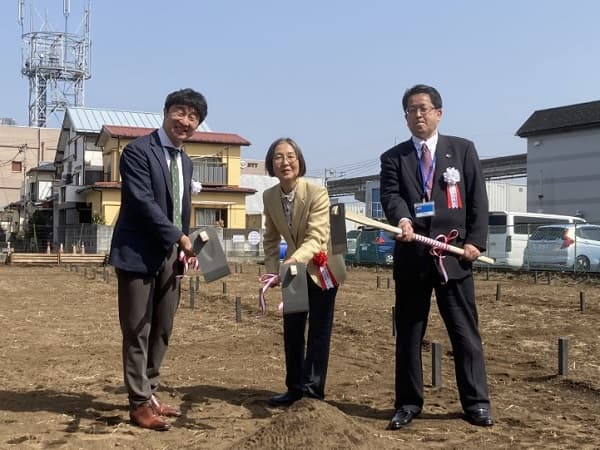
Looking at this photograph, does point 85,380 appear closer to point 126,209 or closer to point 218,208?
point 126,209

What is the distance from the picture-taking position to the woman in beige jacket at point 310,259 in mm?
4684

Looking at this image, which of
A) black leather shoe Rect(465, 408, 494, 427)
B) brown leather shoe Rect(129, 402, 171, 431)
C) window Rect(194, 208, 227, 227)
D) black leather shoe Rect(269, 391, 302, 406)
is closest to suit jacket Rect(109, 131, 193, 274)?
brown leather shoe Rect(129, 402, 171, 431)

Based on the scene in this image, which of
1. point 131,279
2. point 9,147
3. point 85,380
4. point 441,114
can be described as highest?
point 9,147

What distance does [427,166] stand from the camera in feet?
14.7

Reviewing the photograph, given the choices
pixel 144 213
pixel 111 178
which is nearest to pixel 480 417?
pixel 144 213

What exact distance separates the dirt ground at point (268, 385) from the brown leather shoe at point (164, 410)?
8 centimetres

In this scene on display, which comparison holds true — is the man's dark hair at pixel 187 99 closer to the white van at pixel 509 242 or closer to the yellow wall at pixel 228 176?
the white van at pixel 509 242

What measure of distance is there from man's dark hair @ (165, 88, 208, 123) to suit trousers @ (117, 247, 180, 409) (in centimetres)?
91

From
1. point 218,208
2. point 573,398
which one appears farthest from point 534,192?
point 573,398

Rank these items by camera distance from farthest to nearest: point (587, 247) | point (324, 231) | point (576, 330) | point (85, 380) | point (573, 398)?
point (587, 247)
point (576, 330)
point (85, 380)
point (573, 398)
point (324, 231)

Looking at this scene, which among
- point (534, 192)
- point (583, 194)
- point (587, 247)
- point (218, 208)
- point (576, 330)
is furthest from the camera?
point (534, 192)

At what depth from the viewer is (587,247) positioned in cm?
2064

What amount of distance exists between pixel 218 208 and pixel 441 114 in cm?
3271

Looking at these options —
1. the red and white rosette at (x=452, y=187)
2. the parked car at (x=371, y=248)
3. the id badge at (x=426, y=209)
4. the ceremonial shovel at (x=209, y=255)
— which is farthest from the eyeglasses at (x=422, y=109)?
the parked car at (x=371, y=248)
